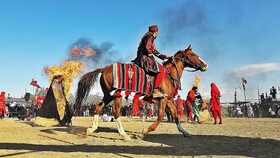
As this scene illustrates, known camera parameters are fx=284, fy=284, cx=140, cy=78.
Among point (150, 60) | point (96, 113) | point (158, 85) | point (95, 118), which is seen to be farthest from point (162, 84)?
point (95, 118)

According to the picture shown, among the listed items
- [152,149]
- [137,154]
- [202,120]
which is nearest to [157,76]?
[152,149]

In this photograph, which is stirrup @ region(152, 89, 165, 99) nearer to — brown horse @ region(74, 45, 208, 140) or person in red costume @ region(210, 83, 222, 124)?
brown horse @ region(74, 45, 208, 140)

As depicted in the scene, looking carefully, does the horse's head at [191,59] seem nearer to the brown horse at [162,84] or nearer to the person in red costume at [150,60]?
the brown horse at [162,84]

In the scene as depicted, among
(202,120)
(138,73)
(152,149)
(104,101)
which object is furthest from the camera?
(202,120)

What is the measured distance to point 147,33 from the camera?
358 inches

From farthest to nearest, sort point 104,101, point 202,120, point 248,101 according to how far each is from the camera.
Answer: point 248,101 → point 202,120 → point 104,101

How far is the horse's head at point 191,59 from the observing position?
9836 millimetres

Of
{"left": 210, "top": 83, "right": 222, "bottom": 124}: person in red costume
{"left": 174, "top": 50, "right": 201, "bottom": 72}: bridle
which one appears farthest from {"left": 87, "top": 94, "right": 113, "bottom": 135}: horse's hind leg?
{"left": 210, "top": 83, "right": 222, "bottom": 124}: person in red costume

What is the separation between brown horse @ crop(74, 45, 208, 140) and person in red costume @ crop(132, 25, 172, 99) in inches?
8.6

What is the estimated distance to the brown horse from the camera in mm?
8578

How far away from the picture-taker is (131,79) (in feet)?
27.8

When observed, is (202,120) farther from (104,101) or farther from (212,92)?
(104,101)

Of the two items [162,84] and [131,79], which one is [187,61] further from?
[131,79]

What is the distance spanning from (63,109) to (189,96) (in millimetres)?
7775
